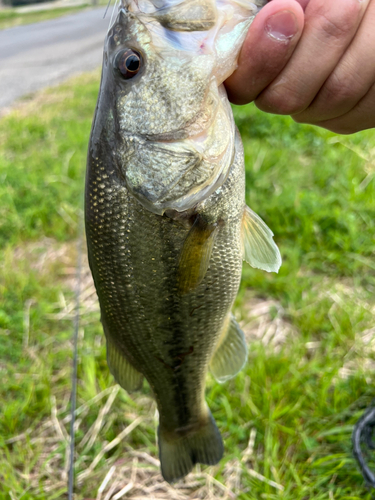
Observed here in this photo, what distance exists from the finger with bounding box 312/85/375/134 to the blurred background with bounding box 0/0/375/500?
1337mm

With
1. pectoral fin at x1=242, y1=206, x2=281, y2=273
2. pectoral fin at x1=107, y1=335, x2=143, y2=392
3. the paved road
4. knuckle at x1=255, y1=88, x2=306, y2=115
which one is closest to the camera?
knuckle at x1=255, y1=88, x2=306, y2=115

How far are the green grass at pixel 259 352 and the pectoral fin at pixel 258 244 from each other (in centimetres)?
108

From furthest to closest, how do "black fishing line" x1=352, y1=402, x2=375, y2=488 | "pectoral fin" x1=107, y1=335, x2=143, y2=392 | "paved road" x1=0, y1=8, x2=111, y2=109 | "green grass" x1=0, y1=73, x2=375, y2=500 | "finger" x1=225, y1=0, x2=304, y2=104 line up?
"paved road" x1=0, y1=8, x2=111, y2=109 → "green grass" x1=0, y1=73, x2=375, y2=500 → "black fishing line" x1=352, y1=402, x2=375, y2=488 → "pectoral fin" x1=107, y1=335, x2=143, y2=392 → "finger" x1=225, y1=0, x2=304, y2=104

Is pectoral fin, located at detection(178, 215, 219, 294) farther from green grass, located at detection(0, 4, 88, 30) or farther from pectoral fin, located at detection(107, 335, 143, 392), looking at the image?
green grass, located at detection(0, 4, 88, 30)

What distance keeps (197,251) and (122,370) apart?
1.92 ft

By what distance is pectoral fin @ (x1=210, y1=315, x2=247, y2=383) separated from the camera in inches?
61.4

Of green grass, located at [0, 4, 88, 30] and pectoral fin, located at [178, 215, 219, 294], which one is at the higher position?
pectoral fin, located at [178, 215, 219, 294]

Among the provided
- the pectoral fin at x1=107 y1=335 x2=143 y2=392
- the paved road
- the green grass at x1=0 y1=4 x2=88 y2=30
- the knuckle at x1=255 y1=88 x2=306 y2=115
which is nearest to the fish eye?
the knuckle at x1=255 y1=88 x2=306 y2=115

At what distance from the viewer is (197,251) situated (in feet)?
3.92

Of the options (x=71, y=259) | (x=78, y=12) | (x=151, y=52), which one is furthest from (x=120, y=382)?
(x=78, y=12)

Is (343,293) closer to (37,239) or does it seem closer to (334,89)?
(334,89)

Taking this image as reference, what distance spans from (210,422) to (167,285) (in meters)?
0.69

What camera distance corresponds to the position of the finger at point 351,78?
1092 mm

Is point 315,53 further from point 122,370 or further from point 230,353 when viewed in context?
point 122,370
